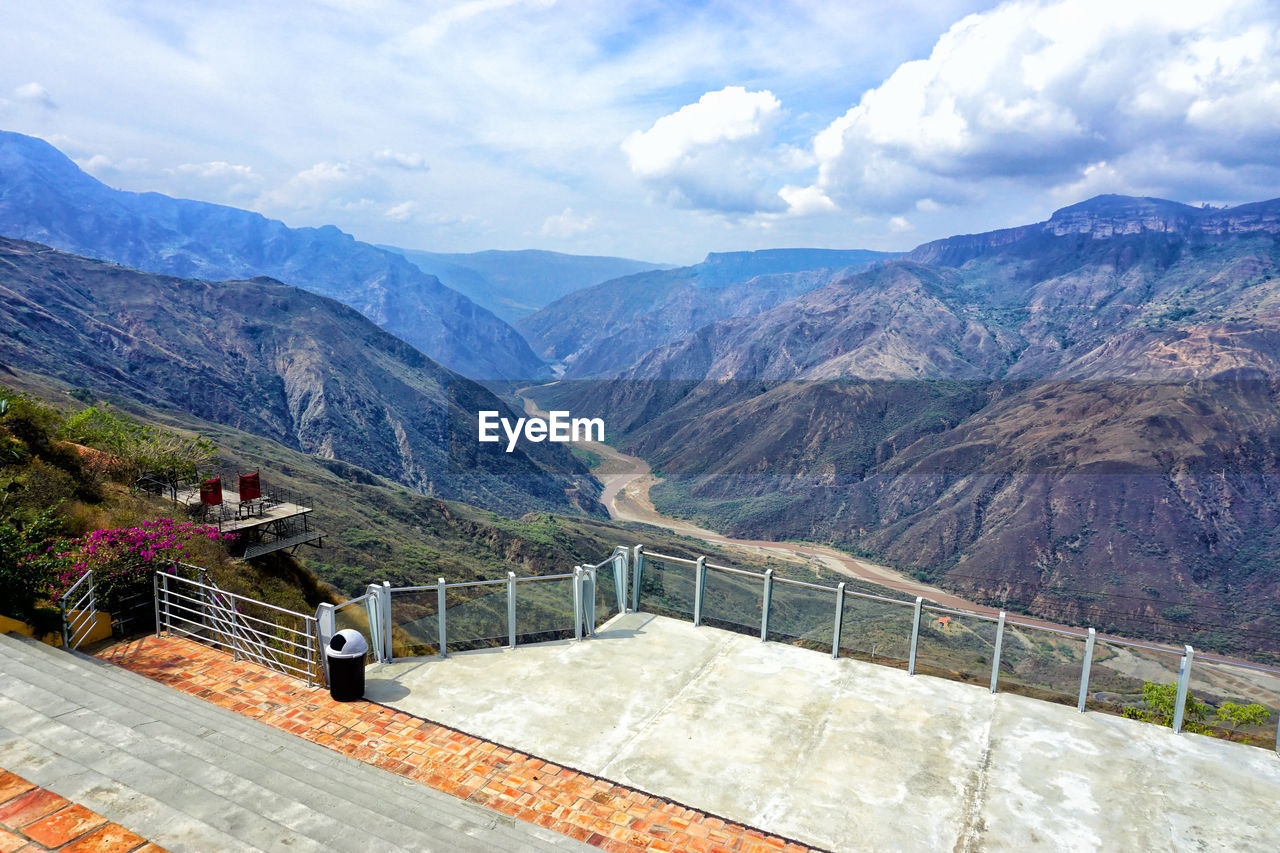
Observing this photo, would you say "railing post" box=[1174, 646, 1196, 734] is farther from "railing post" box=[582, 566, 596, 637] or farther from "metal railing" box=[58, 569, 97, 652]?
"metal railing" box=[58, 569, 97, 652]

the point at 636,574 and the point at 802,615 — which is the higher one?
the point at 636,574

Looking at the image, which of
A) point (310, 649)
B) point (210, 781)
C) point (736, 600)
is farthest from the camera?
point (736, 600)

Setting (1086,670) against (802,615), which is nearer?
(1086,670)

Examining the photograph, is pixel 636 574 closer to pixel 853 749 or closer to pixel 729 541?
pixel 853 749

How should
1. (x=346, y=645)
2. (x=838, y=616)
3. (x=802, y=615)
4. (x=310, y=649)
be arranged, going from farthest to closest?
1. (x=802, y=615)
2. (x=838, y=616)
3. (x=310, y=649)
4. (x=346, y=645)

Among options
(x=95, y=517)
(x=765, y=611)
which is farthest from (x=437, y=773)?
(x=95, y=517)

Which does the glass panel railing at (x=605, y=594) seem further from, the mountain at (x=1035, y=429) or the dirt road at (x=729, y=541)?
the mountain at (x=1035, y=429)

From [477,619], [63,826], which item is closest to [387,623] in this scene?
[477,619]
